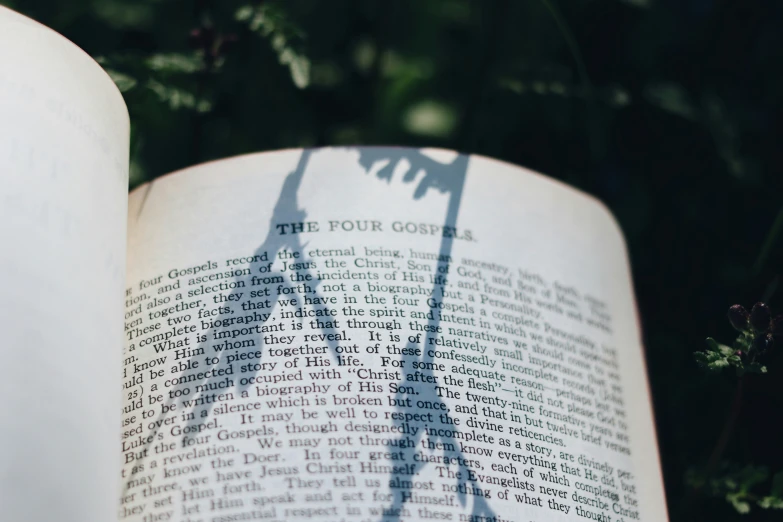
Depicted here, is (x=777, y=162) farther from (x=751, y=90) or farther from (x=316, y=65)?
(x=316, y=65)

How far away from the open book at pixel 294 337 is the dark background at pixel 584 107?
232 mm

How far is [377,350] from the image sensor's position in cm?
74

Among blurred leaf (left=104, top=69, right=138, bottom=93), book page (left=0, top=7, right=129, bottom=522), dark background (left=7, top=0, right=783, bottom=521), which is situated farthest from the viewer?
dark background (left=7, top=0, right=783, bottom=521)

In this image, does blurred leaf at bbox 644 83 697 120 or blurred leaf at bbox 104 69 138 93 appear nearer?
blurred leaf at bbox 104 69 138 93

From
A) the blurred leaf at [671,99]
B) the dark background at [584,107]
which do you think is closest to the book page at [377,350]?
the dark background at [584,107]

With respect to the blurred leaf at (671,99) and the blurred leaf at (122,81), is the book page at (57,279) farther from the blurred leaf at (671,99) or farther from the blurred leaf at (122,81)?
the blurred leaf at (671,99)

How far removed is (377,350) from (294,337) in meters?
0.08

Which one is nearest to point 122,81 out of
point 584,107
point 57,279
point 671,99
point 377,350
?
point 57,279

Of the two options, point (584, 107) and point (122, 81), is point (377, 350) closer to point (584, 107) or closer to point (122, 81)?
point (122, 81)

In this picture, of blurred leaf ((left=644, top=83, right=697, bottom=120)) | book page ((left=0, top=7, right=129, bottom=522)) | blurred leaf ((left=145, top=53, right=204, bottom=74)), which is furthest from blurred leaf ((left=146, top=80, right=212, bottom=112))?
blurred leaf ((left=644, top=83, right=697, bottom=120))

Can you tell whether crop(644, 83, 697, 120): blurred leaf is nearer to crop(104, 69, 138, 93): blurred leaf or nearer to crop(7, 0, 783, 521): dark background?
crop(7, 0, 783, 521): dark background

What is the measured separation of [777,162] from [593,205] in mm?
416

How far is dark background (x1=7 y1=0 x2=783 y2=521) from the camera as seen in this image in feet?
3.60

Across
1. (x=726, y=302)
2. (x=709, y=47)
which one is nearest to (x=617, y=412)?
(x=726, y=302)
